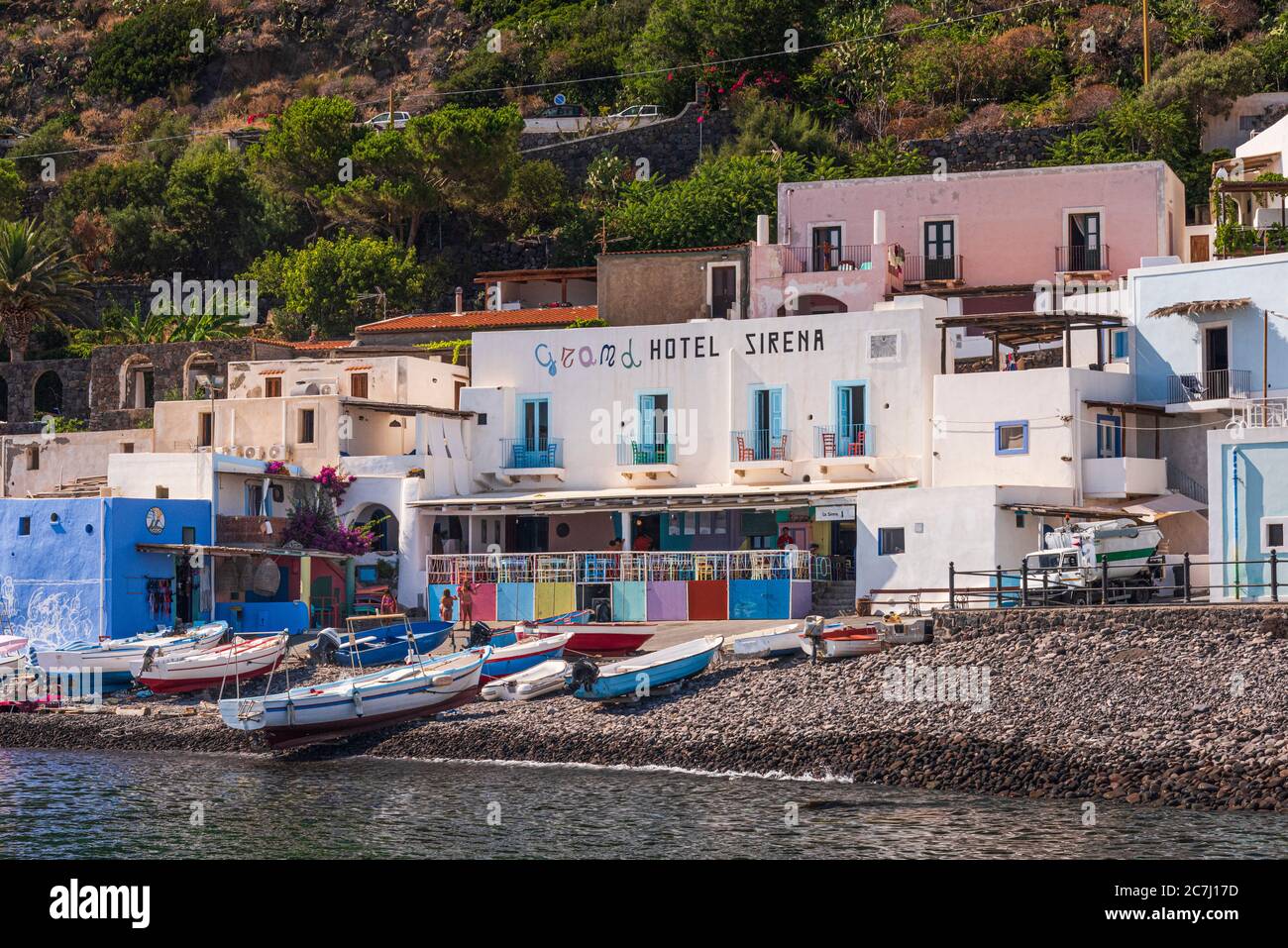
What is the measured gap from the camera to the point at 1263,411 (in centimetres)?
3597

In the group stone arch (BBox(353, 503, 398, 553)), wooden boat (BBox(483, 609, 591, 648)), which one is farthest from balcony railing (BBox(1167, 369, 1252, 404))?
stone arch (BBox(353, 503, 398, 553))

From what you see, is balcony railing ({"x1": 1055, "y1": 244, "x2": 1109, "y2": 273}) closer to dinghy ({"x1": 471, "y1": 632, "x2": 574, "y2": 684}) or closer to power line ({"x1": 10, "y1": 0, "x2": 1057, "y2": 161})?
dinghy ({"x1": 471, "y1": 632, "x2": 574, "y2": 684})

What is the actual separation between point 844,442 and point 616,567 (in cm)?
627

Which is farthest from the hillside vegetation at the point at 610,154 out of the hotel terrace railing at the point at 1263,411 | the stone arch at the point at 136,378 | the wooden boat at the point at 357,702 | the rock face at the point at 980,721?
the rock face at the point at 980,721

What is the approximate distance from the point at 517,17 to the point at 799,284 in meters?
45.0

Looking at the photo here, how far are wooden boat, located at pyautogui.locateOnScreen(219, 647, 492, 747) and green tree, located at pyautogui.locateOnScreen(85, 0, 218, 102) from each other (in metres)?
67.3

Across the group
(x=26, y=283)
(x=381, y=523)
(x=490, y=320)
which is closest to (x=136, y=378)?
(x=26, y=283)

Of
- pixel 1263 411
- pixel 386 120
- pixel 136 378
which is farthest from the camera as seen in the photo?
pixel 386 120

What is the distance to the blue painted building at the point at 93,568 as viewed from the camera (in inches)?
1591

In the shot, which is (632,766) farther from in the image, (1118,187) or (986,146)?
(986,146)

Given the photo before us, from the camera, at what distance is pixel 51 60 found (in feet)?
315

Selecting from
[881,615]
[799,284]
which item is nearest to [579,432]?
[799,284]

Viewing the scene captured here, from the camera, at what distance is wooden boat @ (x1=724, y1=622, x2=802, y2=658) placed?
111 ft

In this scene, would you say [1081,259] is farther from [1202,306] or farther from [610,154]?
[610,154]
